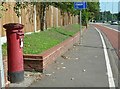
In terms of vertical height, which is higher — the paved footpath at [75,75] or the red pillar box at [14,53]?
the red pillar box at [14,53]

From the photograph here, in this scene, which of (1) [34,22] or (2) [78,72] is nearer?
(2) [78,72]

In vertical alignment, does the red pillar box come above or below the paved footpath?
above

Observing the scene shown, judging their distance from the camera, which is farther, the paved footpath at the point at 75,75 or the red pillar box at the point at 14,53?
the paved footpath at the point at 75,75

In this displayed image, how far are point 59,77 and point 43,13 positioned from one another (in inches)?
448

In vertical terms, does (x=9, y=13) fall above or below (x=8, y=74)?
above

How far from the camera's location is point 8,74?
8.05 m

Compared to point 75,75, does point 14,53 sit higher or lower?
higher

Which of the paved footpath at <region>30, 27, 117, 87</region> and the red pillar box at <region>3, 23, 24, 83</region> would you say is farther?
the paved footpath at <region>30, 27, 117, 87</region>

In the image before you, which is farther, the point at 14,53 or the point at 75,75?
the point at 75,75

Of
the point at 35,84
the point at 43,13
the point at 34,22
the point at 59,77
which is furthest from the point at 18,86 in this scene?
the point at 43,13

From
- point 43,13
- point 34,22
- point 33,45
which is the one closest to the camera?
point 33,45

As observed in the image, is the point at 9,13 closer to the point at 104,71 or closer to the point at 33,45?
the point at 33,45

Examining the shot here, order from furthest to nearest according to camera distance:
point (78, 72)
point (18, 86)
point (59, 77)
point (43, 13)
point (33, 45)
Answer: point (43, 13), point (33, 45), point (78, 72), point (59, 77), point (18, 86)

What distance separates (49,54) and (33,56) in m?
1.15
